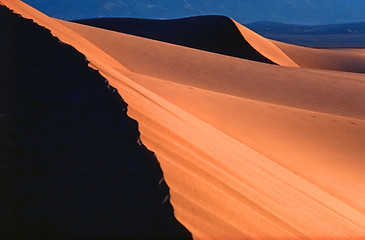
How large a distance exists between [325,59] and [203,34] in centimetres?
992

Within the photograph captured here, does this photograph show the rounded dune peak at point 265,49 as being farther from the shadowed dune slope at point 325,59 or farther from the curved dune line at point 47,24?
the curved dune line at point 47,24

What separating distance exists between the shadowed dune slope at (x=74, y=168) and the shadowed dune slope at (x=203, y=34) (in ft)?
70.1

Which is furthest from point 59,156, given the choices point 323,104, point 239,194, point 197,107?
point 323,104

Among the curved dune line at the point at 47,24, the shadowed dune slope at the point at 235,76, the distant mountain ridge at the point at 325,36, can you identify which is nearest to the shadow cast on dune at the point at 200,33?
the shadowed dune slope at the point at 235,76

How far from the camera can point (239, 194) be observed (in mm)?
2799

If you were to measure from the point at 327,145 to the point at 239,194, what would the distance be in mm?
4067

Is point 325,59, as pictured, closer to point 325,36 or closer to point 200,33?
point 200,33

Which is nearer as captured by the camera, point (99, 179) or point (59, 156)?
point (99, 179)

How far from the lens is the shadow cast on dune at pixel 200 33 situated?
85.6 ft

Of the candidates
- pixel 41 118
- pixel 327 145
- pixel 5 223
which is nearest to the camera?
pixel 5 223

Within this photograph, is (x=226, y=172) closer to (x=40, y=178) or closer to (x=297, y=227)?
(x=297, y=227)

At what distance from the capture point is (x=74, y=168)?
244 cm

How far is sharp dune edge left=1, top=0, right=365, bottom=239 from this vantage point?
8.28ft

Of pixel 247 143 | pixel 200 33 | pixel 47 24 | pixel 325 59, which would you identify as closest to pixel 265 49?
pixel 200 33
